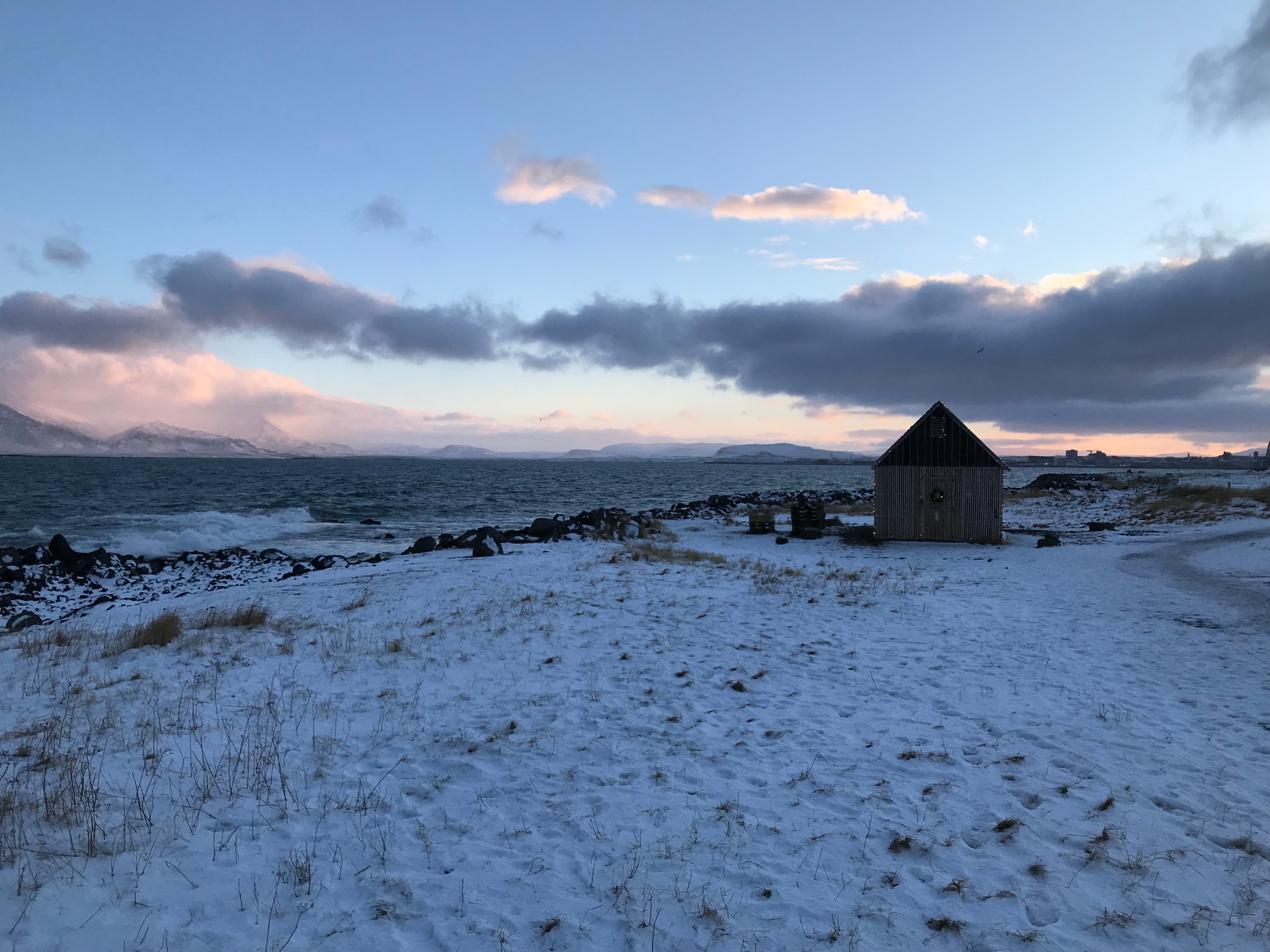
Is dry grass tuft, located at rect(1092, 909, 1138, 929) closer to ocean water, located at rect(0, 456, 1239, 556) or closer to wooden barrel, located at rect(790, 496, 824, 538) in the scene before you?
wooden barrel, located at rect(790, 496, 824, 538)

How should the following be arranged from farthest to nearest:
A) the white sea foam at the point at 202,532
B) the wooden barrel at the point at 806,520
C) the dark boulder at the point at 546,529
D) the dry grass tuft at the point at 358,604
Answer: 1. the white sea foam at the point at 202,532
2. the wooden barrel at the point at 806,520
3. the dark boulder at the point at 546,529
4. the dry grass tuft at the point at 358,604

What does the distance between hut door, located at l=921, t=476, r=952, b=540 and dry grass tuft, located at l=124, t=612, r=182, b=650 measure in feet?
83.0

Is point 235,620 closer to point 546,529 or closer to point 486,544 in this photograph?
point 486,544

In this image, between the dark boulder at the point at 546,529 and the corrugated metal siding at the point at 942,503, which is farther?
the dark boulder at the point at 546,529

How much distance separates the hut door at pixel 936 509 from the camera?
26734mm

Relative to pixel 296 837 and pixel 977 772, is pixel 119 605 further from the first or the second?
pixel 977 772

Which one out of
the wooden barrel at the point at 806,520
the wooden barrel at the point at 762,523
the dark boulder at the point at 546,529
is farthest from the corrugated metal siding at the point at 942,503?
the dark boulder at the point at 546,529

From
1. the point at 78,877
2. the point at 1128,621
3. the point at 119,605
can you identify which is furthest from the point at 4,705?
the point at 1128,621

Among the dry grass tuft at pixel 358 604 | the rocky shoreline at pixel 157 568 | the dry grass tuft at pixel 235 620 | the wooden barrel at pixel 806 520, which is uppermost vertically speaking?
the wooden barrel at pixel 806 520

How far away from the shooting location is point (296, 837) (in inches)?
214

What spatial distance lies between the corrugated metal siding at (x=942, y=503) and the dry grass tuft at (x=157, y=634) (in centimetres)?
2377

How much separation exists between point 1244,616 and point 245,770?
58.9ft

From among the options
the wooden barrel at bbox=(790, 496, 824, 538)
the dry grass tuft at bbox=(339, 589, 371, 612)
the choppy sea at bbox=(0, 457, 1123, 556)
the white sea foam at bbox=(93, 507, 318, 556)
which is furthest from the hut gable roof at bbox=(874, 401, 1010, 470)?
the white sea foam at bbox=(93, 507, 318, 556)

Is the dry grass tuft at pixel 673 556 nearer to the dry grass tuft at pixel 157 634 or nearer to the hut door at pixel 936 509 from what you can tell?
the hut door at pixel 936 509
